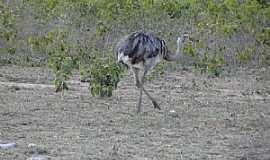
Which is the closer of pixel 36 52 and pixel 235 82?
pixel 235 82

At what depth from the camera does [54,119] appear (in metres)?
9.20

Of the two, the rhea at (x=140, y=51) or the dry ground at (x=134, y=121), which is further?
the rhea at (x=140, y=51)

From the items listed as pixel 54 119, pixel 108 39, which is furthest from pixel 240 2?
pixel 54 119

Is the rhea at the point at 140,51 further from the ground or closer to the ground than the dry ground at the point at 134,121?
further from the ground

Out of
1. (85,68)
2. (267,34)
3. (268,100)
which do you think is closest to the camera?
(268,100)

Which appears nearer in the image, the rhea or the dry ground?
the dry ground

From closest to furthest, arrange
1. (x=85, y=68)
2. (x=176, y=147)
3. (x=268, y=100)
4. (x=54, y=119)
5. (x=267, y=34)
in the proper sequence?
(x=176, y=147), (x=54, y=119), (x=268, y=100), (x=85, y=68), (x=267, y=34)

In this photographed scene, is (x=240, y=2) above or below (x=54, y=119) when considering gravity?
above

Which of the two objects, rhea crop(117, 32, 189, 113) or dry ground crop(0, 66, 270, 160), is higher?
rhea crop(117, 32, 189, 113)

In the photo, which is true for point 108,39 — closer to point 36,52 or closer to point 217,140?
point 36,52

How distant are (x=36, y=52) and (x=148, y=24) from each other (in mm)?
2423

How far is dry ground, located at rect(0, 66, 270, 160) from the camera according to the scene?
7555 mm

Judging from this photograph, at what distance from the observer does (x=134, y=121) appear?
Answer: 9.30 meters

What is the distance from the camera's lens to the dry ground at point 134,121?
24.8ft
